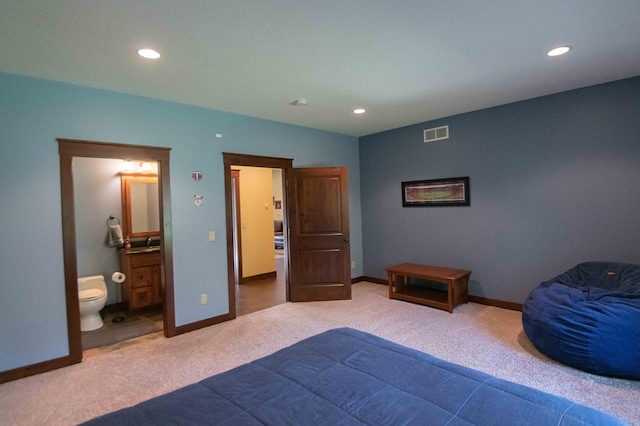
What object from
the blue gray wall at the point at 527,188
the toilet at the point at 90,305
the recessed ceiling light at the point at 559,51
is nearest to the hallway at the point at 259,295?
the toilet at the point at 90,305

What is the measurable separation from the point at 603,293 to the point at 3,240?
5.17m

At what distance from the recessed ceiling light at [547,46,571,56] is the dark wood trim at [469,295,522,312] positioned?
9.58ft

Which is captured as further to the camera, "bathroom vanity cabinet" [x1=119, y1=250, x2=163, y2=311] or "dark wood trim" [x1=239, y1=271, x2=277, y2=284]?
"dark wood trim" [x1=239, y1=271, x2=277, y2=284]

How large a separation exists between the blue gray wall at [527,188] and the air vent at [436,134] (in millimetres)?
75

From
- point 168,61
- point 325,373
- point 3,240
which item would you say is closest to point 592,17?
point 325,373

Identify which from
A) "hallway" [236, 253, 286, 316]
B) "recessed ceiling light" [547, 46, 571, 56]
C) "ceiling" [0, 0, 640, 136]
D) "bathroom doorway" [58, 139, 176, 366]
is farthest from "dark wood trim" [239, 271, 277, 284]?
"recessed ceiling light" [547, 46, 571, 56]

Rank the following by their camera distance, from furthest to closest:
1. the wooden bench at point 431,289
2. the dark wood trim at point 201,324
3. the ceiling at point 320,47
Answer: the wooden bench at point 431,289 < the dark wood trim at point 201,324 < the ceiling at point 320,47

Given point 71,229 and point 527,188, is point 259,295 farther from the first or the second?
point 527,188

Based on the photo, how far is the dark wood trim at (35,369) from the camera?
2760 mm

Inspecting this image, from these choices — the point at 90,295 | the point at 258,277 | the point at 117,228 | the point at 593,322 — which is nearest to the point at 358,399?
the point at 593,322

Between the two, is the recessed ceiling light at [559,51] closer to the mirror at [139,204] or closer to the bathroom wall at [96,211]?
the mirror at [139,204]

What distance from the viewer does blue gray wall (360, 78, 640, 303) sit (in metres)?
3.51

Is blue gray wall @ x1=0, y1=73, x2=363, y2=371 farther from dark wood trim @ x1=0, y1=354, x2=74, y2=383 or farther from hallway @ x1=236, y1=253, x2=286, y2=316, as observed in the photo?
hallway @ x1=236, y1=253, x2=286, y2=316

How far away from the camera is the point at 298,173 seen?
4836 mm
